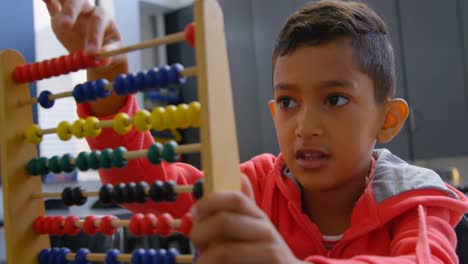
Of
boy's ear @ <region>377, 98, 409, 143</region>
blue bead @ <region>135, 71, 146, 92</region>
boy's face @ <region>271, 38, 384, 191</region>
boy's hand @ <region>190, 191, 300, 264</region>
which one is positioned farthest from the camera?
boy's ear @ <region>377, 98, 409, 143</region>

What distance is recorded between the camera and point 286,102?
99 centimetres

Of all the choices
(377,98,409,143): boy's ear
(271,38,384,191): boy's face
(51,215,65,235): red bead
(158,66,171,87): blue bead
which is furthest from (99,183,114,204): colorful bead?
(377,98,409,143): boy's ear

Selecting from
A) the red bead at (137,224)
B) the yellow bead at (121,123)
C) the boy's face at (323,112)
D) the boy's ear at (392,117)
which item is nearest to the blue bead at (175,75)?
the yellow bead at (121,123)

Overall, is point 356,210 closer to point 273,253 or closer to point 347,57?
point 347,57

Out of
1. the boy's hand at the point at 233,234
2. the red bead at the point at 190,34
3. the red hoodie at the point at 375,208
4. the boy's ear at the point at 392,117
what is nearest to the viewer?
the boy's hand at the point at 233,234

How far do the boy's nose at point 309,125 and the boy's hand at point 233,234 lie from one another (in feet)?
1.36

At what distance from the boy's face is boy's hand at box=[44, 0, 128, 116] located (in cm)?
32

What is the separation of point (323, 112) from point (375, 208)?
20 centimetres

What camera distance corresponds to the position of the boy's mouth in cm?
96

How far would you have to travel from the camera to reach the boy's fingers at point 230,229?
0.52 metres

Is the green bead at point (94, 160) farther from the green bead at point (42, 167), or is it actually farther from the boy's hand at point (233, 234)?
the boy's hand at point (233, 234)

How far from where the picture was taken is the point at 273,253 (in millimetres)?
520

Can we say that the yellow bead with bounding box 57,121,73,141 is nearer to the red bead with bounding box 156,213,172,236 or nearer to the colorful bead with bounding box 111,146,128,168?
the colorful bead with bounding box 111,146,128,168

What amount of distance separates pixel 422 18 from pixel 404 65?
1.03 feet
